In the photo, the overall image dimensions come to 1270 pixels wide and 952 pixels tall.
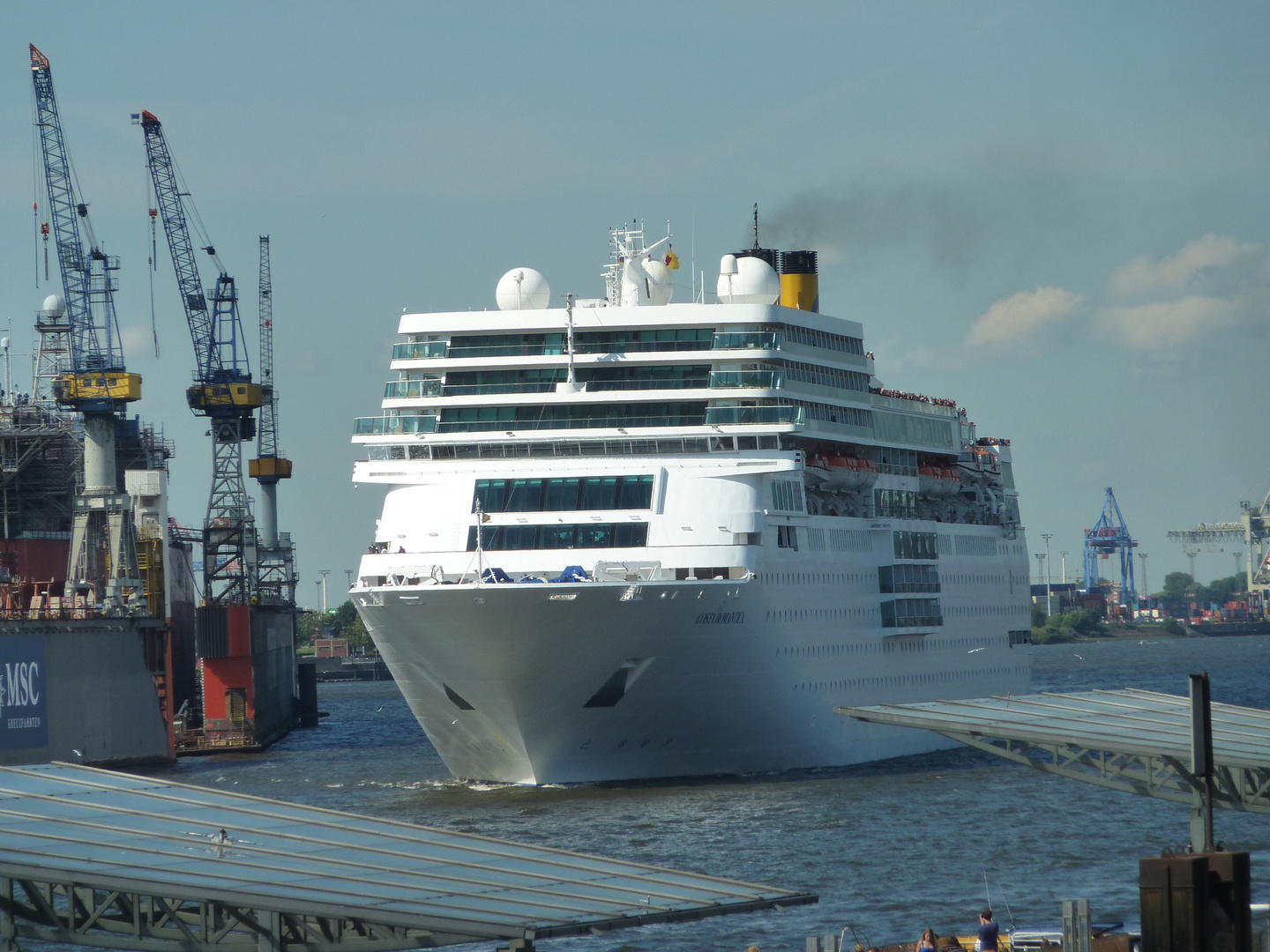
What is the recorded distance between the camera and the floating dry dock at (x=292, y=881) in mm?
18812

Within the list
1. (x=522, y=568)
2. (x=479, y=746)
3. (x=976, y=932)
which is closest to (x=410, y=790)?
Result: (x=479, y=746)

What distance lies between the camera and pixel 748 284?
63094 millimetres

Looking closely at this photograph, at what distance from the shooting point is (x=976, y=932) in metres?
33.6

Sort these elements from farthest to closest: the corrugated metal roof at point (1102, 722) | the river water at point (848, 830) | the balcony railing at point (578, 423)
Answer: the balcony railing at point (578, 423), the river water at point (848, 830), the corrugated metal roof at point (1102, 722)

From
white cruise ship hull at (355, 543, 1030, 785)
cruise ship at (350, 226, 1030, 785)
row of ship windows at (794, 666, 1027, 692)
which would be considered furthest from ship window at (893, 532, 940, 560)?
white cruise ship hull at (355, 543, 1030, 785)

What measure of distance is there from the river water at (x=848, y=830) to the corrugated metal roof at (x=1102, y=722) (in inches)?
167

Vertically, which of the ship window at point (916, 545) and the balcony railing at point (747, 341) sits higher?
the balcony railing at point (747, 341)

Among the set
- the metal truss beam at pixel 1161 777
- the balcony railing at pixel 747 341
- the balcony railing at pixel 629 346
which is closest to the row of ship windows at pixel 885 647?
the balcony railing at pixel 747 341

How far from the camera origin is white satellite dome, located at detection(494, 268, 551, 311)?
198 feet

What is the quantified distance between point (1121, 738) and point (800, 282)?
46272 mm

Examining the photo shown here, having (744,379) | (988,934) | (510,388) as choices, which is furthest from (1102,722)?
(510,388)

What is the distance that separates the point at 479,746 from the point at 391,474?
8799 mm

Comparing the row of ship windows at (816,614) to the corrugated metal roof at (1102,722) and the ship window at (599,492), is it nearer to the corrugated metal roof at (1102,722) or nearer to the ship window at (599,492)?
the ship window at (599,492)

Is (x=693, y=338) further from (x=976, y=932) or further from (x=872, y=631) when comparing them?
(x=976, y=932)
